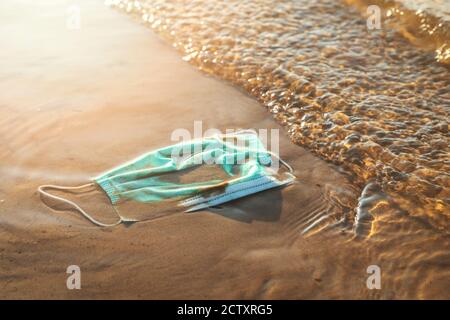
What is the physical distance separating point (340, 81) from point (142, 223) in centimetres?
283

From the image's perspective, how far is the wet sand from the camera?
2609 millimetres

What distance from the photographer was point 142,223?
3002 millimetres

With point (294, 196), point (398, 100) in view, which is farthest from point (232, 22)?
point (294, 196)

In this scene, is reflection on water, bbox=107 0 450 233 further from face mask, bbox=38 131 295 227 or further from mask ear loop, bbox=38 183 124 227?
mask ear loop, bbox=38 183 124 227

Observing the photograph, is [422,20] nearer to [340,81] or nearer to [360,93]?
[340,81]

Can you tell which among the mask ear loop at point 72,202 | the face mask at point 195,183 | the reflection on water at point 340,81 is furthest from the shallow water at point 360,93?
the mask ear loop at point 72,202

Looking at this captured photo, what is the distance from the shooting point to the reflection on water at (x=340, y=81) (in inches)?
137

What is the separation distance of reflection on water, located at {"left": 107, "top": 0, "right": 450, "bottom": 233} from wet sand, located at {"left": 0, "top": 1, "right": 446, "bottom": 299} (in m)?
0.29

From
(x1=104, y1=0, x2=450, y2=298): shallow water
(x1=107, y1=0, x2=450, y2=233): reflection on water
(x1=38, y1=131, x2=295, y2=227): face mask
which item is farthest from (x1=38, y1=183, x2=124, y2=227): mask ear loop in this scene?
(x1=107, y1=0, x2=450, y2=233): reflection on water

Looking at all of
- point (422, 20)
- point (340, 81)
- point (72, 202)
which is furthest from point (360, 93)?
point (72, 202)

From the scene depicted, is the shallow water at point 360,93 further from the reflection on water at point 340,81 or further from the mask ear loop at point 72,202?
the mask ear loop at point 72,202

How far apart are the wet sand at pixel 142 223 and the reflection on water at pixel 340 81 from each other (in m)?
0.29
